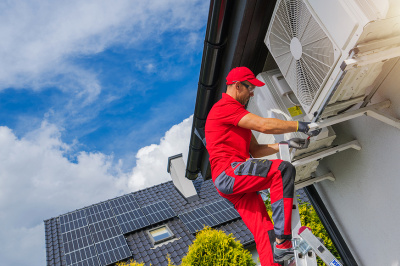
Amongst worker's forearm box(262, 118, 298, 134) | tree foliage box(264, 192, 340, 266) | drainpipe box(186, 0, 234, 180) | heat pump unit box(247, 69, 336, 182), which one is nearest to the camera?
Answer: worker's forearm box(262, 118, 298, 134)

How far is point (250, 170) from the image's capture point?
2570 mm

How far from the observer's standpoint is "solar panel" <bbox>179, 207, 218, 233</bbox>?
9.96 m

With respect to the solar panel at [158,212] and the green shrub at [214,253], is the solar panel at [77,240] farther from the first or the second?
the green shrub at [214,253]

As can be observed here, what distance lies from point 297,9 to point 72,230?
9.68 m

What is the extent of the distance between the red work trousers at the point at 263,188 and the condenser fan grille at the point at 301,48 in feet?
2.44

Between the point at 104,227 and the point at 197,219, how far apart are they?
2.61 m

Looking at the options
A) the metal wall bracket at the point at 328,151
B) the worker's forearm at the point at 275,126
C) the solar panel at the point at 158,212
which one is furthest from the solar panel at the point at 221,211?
the worker's forearm at the point at 275,126

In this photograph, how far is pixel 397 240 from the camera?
3.27 metres

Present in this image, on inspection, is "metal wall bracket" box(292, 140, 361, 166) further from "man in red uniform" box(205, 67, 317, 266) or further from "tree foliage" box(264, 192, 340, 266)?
"tree foliage" box(264, 192, 340, 266)

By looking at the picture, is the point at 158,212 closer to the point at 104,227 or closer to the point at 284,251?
the point at 104,227

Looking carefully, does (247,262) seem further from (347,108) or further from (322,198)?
→ (347,108)

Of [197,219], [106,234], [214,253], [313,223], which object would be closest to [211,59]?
[214,253]

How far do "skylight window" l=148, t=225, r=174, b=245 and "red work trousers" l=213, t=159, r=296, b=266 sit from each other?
7603 mm

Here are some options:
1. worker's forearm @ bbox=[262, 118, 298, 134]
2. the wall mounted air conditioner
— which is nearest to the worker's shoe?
worker's forearm @ bbox=[262, 118, 298, 134]
